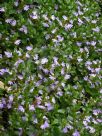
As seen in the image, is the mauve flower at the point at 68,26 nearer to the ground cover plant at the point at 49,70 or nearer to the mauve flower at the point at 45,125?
the ground cover plant at the point at 49,70

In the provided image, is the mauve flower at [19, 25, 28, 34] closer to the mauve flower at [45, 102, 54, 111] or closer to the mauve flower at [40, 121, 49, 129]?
the mauve flower at [45, 102, 54, 111]

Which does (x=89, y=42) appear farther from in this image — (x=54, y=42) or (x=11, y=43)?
(x=11, y=43)

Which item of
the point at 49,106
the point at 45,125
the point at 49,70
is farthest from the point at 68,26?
the point at 45,125

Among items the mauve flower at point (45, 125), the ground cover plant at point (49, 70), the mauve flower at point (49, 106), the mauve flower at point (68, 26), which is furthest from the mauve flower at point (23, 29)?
the mauve flower at point (45, 125)

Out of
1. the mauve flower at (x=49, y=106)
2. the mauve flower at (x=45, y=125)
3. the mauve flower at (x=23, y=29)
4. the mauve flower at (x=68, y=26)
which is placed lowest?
the mauve flower at (x=45, y=125)

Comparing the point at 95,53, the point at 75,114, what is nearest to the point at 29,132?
the point at 75,114

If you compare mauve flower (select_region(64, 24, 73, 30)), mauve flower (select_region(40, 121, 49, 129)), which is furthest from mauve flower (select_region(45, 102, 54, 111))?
mauve flower (select_region(64, 24, 73, 30))

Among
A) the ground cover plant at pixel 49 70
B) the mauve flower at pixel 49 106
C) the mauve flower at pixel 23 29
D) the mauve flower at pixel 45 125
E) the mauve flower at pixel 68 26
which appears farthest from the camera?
the mauve flower at pixel 68 26

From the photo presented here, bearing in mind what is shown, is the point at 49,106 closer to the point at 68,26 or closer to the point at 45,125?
the point at 45,125

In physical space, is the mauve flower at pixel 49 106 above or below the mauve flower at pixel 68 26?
below
